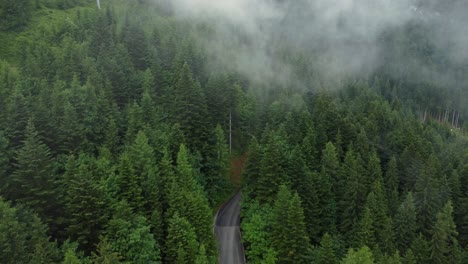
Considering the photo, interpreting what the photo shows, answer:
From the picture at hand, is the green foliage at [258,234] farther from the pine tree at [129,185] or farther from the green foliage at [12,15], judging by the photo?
the green foliage at [12,15]

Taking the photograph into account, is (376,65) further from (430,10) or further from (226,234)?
(226,234)

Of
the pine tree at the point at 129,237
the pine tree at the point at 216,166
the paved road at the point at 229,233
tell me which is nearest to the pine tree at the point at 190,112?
the pine tree at the point at 216,166

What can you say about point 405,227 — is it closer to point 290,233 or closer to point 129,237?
point 290,233

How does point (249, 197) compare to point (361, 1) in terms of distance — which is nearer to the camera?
point (249, 197)

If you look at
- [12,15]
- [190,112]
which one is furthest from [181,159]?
[12,15]

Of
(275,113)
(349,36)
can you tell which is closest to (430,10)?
(349,36)

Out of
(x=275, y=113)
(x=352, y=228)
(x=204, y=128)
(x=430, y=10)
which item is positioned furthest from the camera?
(x=430, y=10)
